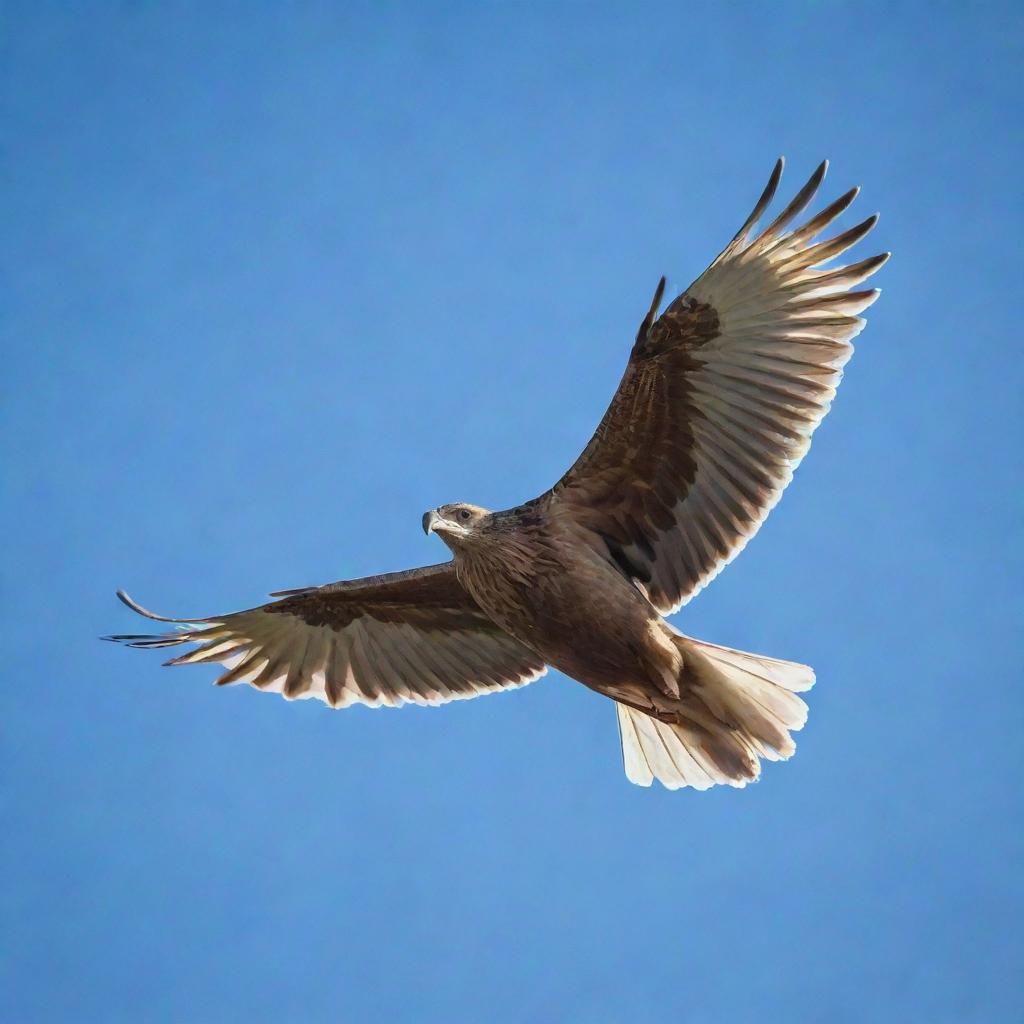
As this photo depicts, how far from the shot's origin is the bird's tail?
823 centimetres

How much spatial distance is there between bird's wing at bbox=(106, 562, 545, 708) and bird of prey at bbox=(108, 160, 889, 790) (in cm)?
76

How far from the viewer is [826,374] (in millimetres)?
7980

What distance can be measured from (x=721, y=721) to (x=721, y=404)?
1.74 metres

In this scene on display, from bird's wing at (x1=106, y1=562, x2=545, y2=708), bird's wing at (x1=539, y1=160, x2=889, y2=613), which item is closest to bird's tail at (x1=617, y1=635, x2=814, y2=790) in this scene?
bird's wing at (x1=539, y1=160, x2=889, y2=613)

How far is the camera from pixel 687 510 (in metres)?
8.38

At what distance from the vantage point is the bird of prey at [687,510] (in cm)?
796

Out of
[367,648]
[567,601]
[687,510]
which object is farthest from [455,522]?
[367,648]

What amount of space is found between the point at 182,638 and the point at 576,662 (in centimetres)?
264

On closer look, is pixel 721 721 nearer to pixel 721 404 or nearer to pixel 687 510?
pixel 687 510

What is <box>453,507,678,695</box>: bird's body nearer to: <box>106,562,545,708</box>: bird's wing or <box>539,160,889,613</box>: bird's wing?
<box>539,160,889,613</box>: bird's wing

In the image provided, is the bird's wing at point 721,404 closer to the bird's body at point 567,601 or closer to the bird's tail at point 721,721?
the bird's body at point 567,601

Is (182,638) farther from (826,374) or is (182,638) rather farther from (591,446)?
(826,374)

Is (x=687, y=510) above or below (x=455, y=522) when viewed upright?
below

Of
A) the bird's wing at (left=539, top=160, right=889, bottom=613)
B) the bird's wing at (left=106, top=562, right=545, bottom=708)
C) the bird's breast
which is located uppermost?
the bird's wing at (left=106, top=562, right=545, bottom=708)
